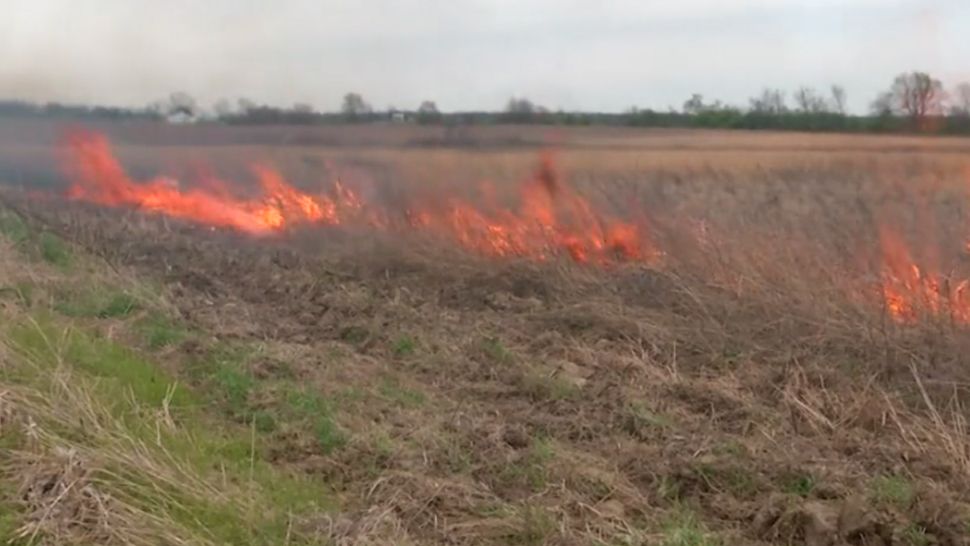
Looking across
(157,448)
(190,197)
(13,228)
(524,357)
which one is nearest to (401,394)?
(524,357)

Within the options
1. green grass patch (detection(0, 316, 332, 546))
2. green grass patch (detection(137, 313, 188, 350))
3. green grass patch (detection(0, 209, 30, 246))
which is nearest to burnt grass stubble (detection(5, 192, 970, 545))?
green grass patch (detection(137, 313, 188, 350))

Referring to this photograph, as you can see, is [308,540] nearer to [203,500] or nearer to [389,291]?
[203,500]

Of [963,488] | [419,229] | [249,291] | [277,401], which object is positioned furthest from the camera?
[419,229]

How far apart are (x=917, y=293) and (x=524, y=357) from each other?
3.92m

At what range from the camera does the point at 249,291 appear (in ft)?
45.8

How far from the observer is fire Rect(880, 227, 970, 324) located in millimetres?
9672

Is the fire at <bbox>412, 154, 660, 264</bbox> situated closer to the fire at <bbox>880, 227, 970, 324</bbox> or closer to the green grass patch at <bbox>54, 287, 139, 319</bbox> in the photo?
the fire at <bbox>880, 227, 970, 324</bbox>

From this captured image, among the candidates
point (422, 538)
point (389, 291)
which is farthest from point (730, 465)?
point (389, 291)

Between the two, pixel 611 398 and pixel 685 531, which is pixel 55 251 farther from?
pixel 685 531

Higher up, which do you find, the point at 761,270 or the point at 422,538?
the point at 761,270

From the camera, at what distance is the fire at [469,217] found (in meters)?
14.4

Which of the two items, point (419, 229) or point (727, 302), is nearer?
point (727, 302)

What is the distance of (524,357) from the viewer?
9992mm

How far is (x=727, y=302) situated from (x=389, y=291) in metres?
4.69
